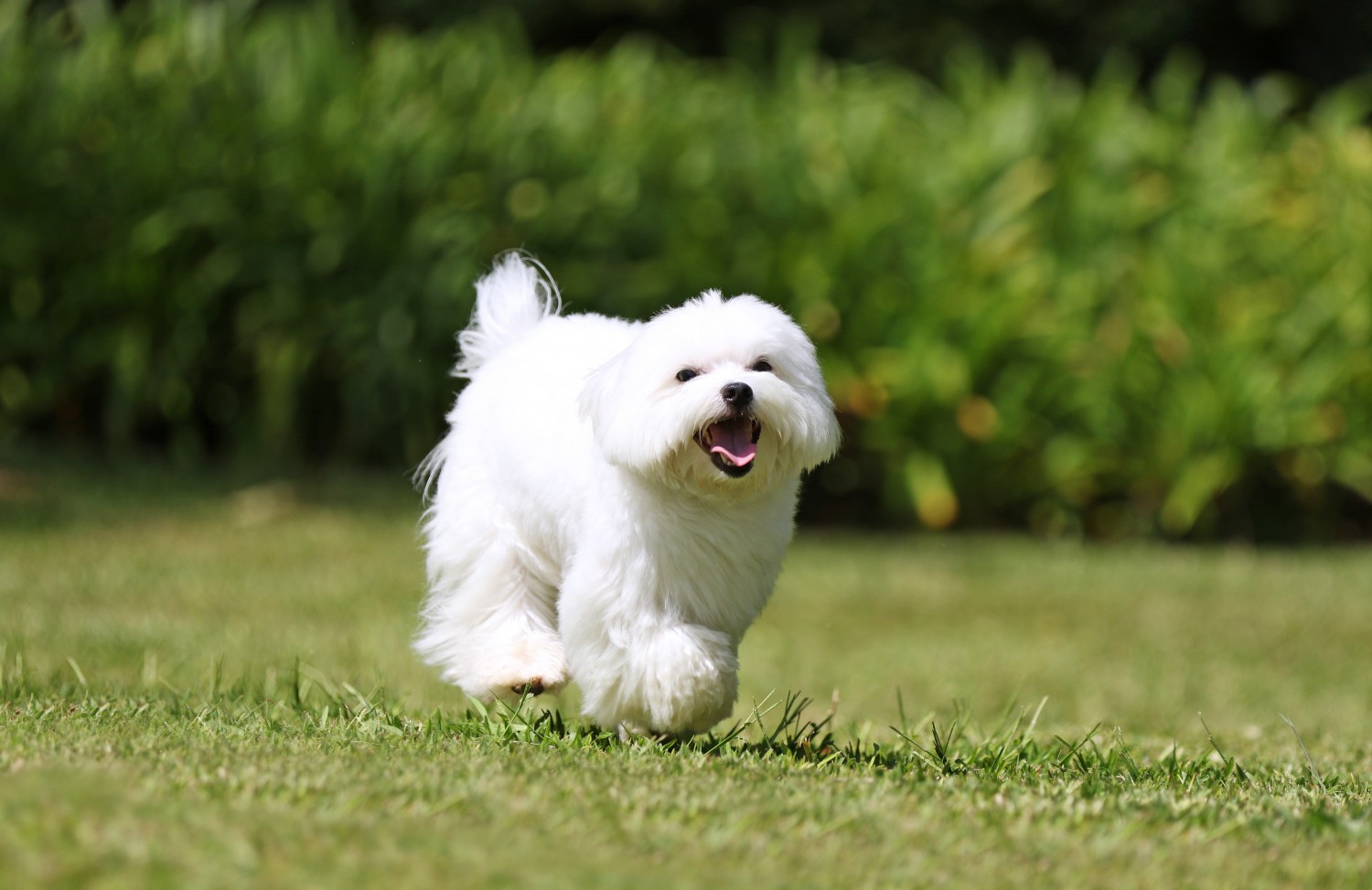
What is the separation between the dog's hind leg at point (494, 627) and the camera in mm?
4371

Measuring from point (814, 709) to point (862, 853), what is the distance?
3.13 m

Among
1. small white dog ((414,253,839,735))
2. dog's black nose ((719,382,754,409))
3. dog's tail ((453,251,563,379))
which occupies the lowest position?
small white dog ((414,253,839,735))

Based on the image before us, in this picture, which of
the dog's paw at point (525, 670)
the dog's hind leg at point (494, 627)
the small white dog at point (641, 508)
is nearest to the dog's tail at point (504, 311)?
the small white dog at point (641, 508)

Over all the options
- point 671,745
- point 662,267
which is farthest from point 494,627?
point 662,267

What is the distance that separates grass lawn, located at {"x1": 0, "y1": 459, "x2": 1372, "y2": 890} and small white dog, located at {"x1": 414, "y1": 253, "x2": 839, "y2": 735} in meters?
0.20

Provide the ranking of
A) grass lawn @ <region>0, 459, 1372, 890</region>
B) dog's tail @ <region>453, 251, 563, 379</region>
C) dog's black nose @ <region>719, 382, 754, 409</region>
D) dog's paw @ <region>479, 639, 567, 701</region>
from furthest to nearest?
1. dog's tail @ <region>453, 251, 563, 379</region>
2. dog's paw @ <region>479, 639, 567, 701</region>
3. dog's black nose @ <region>719, 382, 754, 409</region>
4. grass lawn @ <region>0, 459, 1372, 890</region>

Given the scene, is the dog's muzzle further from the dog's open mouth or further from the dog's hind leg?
the dog's hind leg

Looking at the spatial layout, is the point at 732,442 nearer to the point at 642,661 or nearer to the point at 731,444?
the point at 731,444

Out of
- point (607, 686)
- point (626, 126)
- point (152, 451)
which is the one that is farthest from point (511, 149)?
point (607, 686)

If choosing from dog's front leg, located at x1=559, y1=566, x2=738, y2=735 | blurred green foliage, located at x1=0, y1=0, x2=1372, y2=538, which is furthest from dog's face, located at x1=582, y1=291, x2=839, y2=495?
blurred green foliage, located at x1=0, y1=0, x2=1372, y2=538

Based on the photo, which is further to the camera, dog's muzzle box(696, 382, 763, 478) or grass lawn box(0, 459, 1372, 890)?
dog's muzzle box(696, 382, 763, 478)

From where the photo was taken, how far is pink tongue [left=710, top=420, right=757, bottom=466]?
3.80 metres

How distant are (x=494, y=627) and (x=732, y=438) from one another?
3.57 ft

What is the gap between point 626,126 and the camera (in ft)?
31.7
